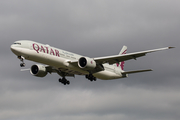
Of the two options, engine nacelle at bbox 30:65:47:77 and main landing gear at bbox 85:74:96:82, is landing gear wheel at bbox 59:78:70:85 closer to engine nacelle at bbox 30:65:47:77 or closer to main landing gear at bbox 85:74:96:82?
engine nacelle at bbox 30:65:47:77

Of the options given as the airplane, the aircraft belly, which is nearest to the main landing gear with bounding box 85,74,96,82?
the airplane

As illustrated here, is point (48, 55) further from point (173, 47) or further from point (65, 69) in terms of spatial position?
point (173, 47)

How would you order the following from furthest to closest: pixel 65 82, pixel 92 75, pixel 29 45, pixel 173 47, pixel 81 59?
pixel 65 82 < pixel 92 75 < pixel 81 59 < pixel 29 45 < pixel 173 47

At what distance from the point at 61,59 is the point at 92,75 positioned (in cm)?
677

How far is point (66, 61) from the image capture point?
4547 cm

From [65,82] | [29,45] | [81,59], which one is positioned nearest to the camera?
[29,45]

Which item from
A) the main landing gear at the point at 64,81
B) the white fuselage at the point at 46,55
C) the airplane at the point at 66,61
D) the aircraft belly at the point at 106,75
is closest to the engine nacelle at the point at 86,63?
the airplane at the point at 66,61

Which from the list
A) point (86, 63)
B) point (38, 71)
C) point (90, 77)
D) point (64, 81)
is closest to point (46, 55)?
point (86, 63)

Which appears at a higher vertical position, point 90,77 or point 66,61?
point 66,61

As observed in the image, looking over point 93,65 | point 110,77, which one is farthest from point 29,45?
point 110,77

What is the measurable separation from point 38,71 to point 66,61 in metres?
6.55

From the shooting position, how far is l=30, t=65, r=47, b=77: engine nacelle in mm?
49875

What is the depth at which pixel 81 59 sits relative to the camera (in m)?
45.6

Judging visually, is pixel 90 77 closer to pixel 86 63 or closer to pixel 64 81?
pixel 86 63
